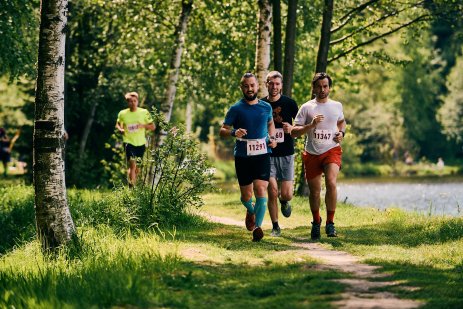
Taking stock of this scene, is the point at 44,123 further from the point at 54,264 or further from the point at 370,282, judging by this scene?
the point at 370,282

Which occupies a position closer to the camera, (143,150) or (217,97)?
(143,150)

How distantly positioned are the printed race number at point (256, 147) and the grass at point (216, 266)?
121 centimetres

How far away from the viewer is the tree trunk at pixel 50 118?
37.1ft

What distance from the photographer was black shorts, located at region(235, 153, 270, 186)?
11.7m

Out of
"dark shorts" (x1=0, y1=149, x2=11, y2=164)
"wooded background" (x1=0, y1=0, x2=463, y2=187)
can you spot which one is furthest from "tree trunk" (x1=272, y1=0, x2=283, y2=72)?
"dark shorts" (x1=0, y1=149, x2=11, y2=164)

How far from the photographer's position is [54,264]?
35.2ft

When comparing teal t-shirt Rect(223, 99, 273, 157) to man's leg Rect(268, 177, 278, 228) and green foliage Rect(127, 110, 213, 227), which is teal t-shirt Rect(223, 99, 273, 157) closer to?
man's leg Rect(268, 177, 278, 228)

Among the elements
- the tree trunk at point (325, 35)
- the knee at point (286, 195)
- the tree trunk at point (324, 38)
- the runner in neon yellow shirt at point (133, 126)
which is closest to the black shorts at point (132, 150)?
the runner in neon yellow shirt at point (133, 126)

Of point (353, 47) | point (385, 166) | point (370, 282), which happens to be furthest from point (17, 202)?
point (385, 166)

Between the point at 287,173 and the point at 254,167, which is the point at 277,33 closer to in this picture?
the point at 287,173

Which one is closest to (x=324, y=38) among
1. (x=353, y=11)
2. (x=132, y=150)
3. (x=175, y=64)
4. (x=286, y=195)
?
(x=353, y=11)

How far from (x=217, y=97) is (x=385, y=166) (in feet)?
114

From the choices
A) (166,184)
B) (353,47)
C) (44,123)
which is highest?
(353,47)

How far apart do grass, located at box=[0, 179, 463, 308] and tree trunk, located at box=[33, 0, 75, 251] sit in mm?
636
